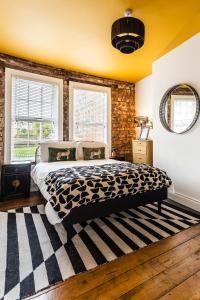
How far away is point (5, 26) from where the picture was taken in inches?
104

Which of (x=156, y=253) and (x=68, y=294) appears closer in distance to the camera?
(x=68, y=294)

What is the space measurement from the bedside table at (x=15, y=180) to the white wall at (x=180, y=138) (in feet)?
8.62

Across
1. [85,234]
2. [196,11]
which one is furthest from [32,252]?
[196,11]

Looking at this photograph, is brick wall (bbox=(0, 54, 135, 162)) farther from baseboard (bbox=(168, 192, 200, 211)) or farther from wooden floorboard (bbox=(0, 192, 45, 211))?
baseboard (bbox=(168, 192, 200, 211))

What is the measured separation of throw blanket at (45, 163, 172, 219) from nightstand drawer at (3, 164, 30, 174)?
1196 millimetres

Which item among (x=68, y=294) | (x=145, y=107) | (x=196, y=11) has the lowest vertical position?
(x=68, y=294)

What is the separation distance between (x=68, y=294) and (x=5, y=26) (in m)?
3.37

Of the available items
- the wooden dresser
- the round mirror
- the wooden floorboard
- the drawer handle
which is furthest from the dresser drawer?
the drawer handle

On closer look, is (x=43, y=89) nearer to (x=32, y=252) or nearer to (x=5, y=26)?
(x=5, y=26)

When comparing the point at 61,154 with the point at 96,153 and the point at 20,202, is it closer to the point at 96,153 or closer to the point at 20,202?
the point at 96,153

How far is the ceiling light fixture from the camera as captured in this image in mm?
2199

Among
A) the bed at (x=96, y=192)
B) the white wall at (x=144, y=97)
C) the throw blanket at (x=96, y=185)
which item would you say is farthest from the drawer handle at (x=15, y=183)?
the white wall at (x=144, y=97)

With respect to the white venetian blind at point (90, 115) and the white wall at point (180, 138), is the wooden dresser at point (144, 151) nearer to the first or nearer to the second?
the white wall at point (180, 138)

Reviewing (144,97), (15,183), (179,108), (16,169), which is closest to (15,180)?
(15,183)
